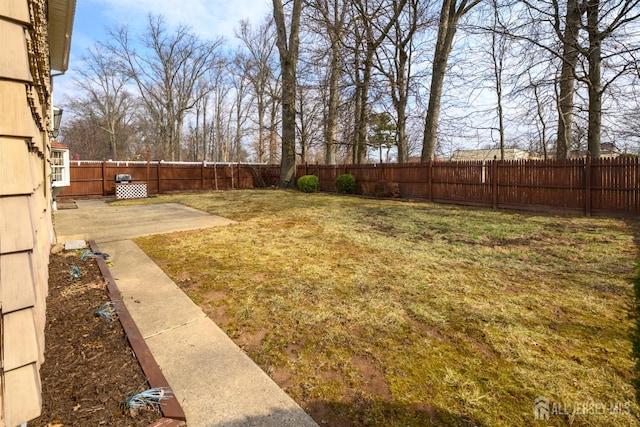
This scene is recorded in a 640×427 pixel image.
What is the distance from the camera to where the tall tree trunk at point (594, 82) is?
7.74 metres

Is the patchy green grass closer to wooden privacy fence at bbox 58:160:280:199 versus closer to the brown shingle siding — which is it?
the brown shingle siding

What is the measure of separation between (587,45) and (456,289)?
9.15 m

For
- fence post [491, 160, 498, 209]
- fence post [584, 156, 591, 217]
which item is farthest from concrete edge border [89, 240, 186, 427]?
fence post [491, 160, 498, 209]

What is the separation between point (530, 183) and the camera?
8469mm

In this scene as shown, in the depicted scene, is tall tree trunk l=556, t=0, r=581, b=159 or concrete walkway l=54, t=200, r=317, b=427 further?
tall tree trunk l=556, t=0, r=581, b=159

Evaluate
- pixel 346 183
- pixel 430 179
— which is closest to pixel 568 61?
pixel 430 179

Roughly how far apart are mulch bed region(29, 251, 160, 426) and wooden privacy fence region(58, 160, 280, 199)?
522 inches

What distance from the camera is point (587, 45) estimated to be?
8.12 m

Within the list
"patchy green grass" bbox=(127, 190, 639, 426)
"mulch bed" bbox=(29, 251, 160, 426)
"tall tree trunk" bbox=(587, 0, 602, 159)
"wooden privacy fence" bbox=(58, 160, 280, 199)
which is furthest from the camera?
"wooden privacy fence" bbox=(58, 160, 280, 199)

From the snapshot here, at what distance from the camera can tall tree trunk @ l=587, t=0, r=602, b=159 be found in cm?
774

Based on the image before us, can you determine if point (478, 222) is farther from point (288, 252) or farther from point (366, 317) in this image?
point (366, 317)

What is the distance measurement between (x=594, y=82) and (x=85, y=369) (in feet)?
38.8

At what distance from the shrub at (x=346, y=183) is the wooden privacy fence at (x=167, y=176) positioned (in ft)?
20.6

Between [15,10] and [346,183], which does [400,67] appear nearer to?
[346,183]
